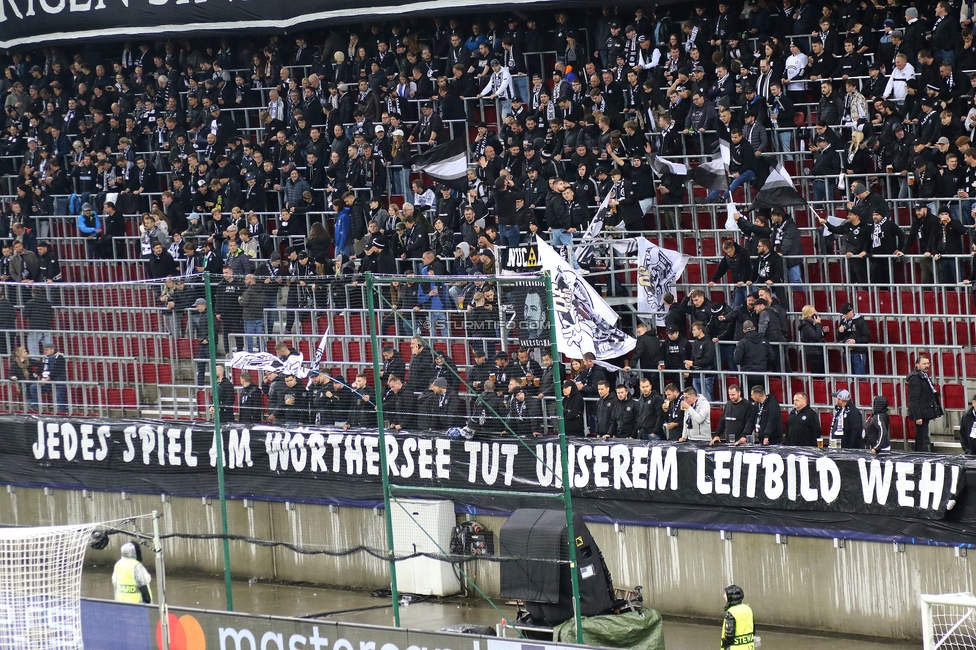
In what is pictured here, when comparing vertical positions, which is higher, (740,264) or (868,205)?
(868,205)

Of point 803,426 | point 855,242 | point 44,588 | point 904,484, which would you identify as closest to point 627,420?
point 803,426

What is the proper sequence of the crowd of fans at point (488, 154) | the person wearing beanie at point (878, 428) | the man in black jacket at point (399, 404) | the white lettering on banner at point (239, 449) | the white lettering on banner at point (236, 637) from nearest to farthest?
1. the white lettering on banner at point (236, 637)
2. the man in black jacket at point (399, 404)
3. the person wearing beanie at point (878, 428)
4. the white lettering on banner at point (239, 449)
5. the crowd of fans at point (488, 154)

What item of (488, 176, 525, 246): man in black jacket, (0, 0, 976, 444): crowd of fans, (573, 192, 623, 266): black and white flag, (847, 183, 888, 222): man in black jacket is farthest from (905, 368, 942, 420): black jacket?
(488, 176, 525, 246): man in black jacket

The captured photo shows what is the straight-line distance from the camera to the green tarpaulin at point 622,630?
559 inches

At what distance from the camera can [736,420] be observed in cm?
1753

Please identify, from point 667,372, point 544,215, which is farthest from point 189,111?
point 667,372

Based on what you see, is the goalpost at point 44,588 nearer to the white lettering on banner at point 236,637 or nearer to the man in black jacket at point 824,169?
the white lettering on banner at point 236,637

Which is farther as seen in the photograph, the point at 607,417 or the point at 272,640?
the point at 607,417

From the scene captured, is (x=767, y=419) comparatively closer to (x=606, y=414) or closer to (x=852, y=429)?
Result: (x=852, y=429)

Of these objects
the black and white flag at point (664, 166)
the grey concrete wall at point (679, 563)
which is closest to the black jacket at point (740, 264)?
the black and white flag at point (664, 166)

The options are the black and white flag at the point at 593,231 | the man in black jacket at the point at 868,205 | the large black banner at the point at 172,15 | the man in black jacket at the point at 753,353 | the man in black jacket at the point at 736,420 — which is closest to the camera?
the man in black jacket at the point at 736,420

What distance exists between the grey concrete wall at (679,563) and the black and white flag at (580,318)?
238 cm

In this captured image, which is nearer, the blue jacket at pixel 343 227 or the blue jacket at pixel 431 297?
the blue jacket at pixel 431 297

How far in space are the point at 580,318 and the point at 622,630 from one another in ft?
18.1
